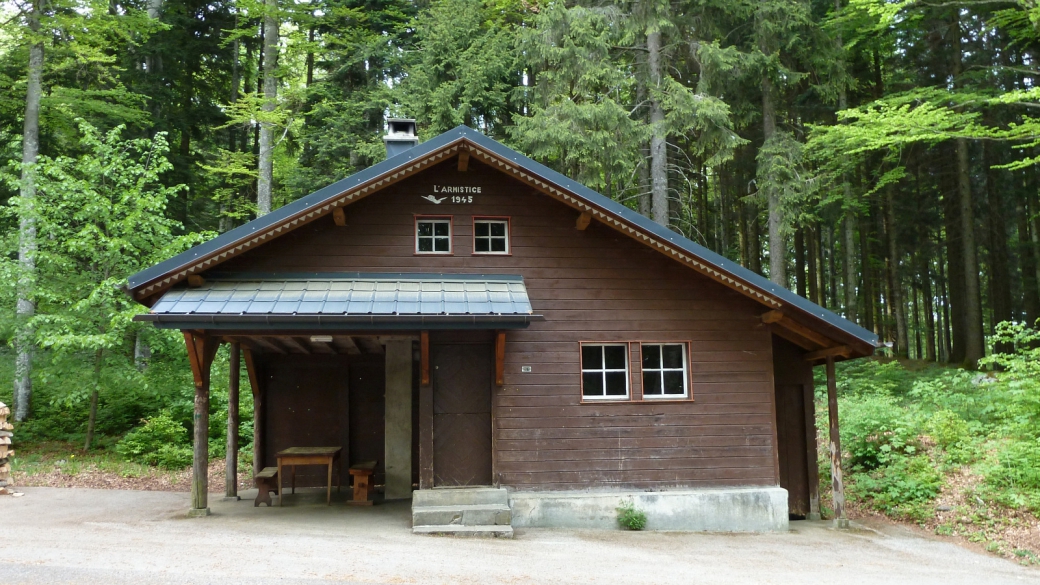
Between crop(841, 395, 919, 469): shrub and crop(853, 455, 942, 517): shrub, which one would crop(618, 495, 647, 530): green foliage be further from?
crop(841, 395, 919, 469): shrub

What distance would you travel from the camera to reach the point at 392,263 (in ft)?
36.1

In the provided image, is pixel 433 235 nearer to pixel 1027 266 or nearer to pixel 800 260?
pixel 800 260

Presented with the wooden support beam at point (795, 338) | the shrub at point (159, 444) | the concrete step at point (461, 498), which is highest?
the wooden support beam at point (795, 338)

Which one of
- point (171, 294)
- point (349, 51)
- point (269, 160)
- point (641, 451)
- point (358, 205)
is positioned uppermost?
point (349, 51)

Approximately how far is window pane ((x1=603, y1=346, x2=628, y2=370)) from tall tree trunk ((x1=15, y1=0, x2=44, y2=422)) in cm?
1101

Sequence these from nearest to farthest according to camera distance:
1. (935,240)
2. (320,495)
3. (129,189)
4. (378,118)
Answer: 1. (320,495)
2. (129,189)
3. (378,118)
4. (935,240)

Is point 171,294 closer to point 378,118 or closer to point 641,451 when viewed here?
point 641,451

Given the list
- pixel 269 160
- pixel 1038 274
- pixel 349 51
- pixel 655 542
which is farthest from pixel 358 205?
pixel 1038 274

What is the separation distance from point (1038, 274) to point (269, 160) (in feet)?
73.1

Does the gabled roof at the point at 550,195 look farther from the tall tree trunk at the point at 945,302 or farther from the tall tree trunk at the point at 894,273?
the tall tree trunk at the point at 945,302

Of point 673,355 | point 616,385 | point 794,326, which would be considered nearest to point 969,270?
point 794,326

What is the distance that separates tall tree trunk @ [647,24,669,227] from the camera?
677 inches

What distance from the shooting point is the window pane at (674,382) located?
11094mm

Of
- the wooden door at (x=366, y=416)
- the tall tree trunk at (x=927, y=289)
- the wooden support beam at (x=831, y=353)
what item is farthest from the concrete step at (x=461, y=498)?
the tall tree trunk at (x=927, y=289)
